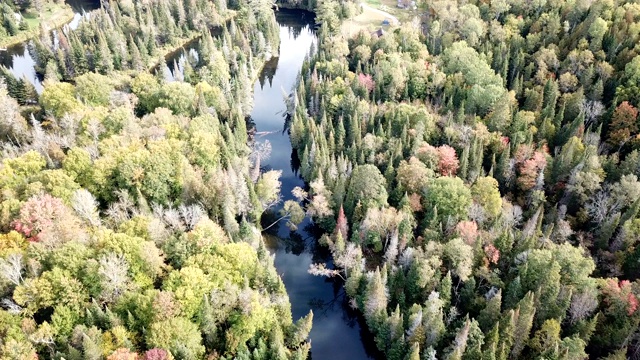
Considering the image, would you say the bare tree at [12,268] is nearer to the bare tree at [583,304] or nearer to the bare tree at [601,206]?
the bare tree at [583,304]

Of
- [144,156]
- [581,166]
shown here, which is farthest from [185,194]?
[581,166]

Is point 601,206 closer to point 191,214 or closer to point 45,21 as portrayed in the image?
point 191,214

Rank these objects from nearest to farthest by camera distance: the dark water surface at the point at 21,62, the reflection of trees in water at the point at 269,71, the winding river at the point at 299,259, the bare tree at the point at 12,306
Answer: the bare tree at the point at 12,306, the winding river at the point at 299,259, the dark water surface at the point at 21,62, the reflection of trees in water at the point at 269,71

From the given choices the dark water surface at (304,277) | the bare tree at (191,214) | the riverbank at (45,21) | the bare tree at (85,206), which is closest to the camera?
the dark water surface at (304,277)

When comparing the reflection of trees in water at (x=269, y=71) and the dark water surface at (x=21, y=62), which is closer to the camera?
the dark water surface at (x=21, y=62)

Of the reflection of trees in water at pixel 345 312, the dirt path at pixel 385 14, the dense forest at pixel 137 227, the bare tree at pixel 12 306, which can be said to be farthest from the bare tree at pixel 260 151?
the dirt path at pixel 385 14

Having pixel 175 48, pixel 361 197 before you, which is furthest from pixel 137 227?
pixel 175 48

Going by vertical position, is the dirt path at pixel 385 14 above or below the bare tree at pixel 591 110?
above

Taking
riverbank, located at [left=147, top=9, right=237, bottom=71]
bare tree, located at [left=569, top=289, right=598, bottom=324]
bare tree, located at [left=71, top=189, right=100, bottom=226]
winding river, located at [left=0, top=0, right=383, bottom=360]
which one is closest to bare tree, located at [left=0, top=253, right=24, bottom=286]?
bare tree, located at [left=71, top=189, right=100, bottom=226]

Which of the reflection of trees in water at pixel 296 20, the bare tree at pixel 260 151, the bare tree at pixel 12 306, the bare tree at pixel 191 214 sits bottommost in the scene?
the bare tree at pixel 260 151
